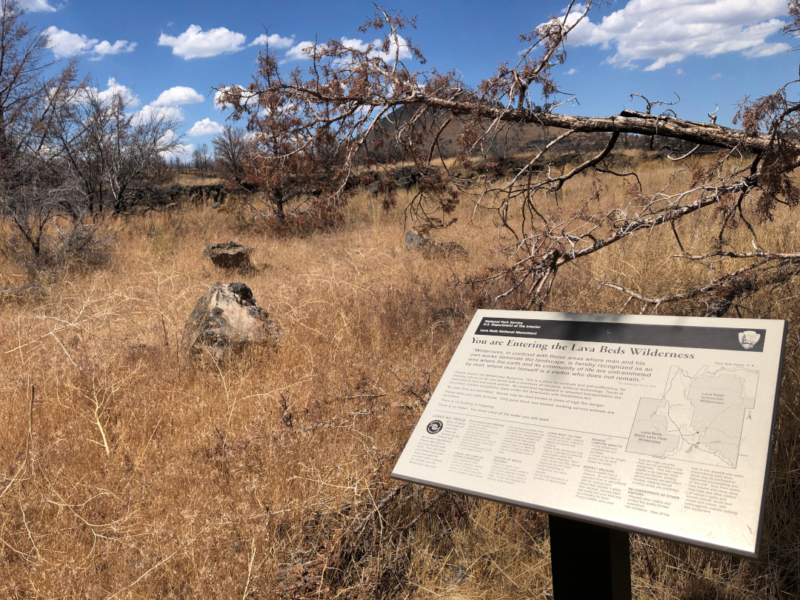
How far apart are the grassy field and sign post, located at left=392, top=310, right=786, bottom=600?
28.2 inches

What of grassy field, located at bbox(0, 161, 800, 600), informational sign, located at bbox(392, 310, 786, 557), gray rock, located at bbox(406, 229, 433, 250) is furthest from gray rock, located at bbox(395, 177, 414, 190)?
informational sign, located at bbox(392, 310, 786, 557)

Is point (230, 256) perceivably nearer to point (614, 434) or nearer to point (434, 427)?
point (434, 427)

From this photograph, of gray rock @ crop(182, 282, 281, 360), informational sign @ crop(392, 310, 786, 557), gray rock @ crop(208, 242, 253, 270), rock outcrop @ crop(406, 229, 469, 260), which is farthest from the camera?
gray rock @ crop(208, 242, 253, 270)

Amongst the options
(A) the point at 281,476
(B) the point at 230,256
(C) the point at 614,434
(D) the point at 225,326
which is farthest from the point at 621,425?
(B) the point at 230,256

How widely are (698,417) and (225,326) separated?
3947mm

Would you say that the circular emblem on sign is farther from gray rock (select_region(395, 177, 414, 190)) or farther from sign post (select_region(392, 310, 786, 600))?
gray rock (select_region(395, 177, 414, 190))

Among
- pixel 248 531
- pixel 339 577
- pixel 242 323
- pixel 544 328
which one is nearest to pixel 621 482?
pixel 544 328

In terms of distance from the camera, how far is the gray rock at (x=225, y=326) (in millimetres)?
4633

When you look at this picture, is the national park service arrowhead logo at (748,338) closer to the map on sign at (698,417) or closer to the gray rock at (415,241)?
the map on sign at (698,417)

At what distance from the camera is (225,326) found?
4730 millimetres

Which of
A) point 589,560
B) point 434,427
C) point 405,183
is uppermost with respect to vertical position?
point 405,183

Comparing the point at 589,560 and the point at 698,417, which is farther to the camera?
the point at 589,560

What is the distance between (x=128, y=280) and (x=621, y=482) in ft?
24.6

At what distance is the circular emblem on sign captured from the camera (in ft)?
6.43
